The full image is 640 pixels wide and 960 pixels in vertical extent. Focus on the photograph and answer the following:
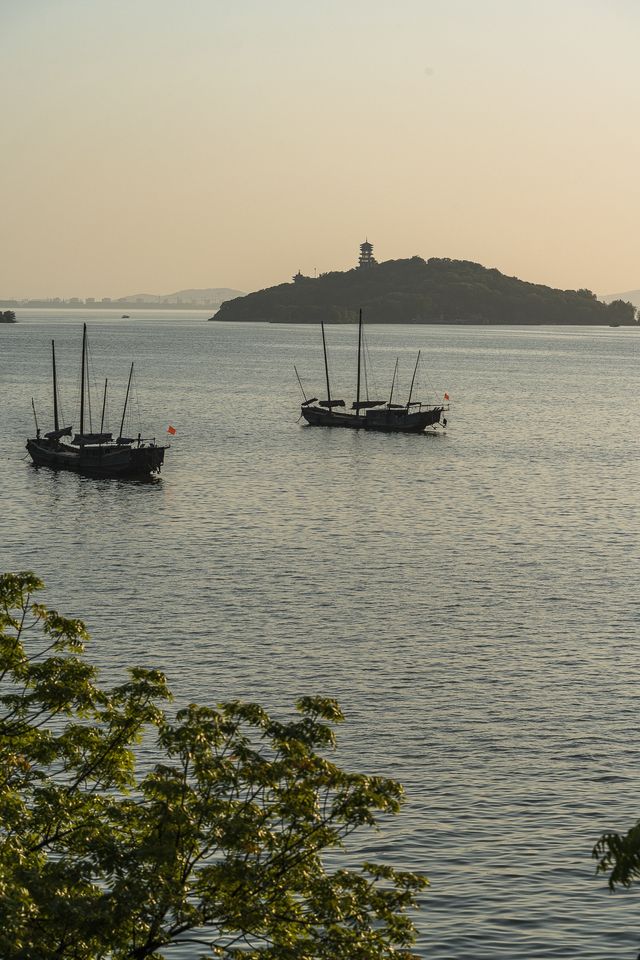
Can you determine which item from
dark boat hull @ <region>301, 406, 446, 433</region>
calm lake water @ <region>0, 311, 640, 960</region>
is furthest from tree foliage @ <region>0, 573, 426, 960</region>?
dark boat hull @ <region>301, 406, 446, 433</region>

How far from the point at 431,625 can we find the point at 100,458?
5591 centimetres

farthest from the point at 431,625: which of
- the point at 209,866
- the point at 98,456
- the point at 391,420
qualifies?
the point at 391,420

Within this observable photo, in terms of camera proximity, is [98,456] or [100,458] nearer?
[100,458]

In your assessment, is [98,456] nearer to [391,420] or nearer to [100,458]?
[100,458]

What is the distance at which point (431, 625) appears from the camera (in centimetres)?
5762

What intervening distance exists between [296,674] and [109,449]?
205 feet

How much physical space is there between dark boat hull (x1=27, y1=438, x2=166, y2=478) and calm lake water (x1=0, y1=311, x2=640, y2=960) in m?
1.37

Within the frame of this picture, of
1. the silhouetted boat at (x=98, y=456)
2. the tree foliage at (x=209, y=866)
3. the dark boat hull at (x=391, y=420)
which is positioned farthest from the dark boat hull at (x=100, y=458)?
the tree foliage at (x=209, y=866)

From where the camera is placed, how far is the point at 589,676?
49.9m

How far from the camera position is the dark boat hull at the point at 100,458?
106m

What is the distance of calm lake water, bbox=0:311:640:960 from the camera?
33.5 meters

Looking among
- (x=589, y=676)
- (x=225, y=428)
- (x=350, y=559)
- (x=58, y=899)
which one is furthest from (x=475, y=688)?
(x=225, y=428)

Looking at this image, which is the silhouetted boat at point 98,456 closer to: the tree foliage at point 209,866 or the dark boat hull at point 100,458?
the dark boat hull at point 100,458

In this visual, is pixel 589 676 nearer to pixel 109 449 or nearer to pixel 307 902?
Answer: pixel 307 902
